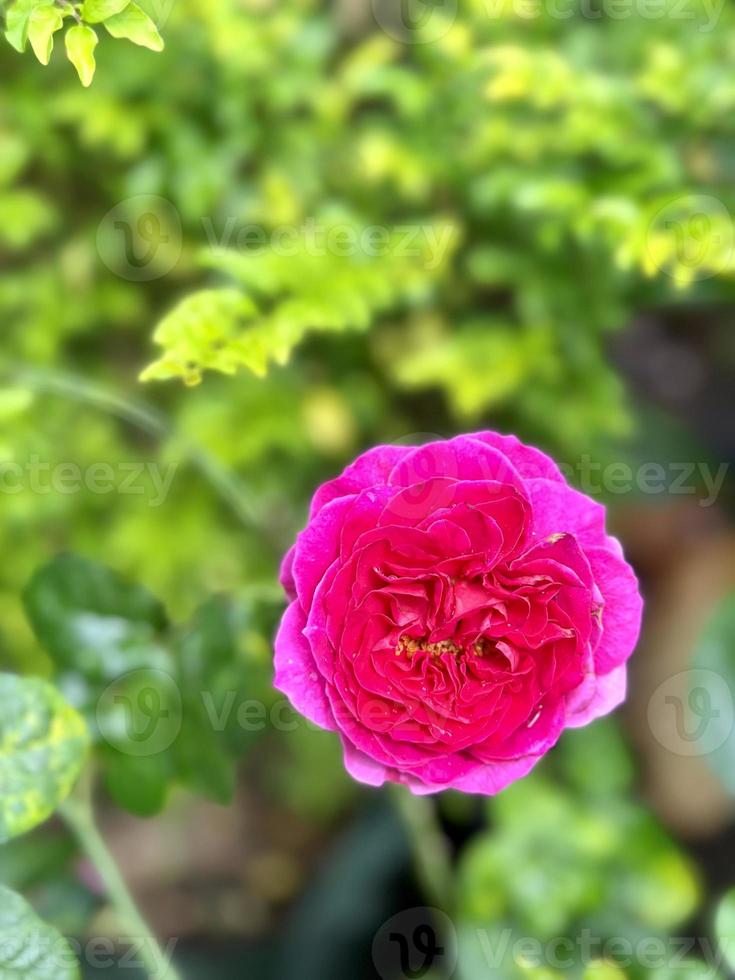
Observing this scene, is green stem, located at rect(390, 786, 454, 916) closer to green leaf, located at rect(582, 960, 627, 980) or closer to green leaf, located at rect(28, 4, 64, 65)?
green leaf, located at rect(582, 960, 627, 980)

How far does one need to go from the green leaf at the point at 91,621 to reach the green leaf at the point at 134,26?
0.39 m

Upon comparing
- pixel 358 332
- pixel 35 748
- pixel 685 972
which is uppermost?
pixel 358 332

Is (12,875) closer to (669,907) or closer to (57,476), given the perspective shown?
(57,476)

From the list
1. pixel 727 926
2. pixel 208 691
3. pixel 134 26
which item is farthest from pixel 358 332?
pixel 727 926

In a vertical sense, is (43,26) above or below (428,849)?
above

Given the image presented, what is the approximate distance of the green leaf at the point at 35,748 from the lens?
0.63m

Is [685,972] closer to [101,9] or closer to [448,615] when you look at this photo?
[448,615]

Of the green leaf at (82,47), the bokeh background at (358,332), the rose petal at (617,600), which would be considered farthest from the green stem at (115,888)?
the green leaf at (82,47)

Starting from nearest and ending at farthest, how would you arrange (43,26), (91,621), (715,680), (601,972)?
1. (43,26)
2. (601,972)
3. (91,621)
4. (715,680)

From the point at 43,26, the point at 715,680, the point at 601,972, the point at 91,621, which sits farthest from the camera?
the point at 715,680

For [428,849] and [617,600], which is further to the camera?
[428,849]

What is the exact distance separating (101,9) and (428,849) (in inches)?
31.4

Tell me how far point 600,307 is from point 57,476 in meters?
0.57

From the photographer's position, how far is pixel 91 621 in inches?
30.4
